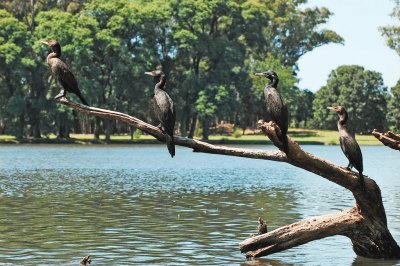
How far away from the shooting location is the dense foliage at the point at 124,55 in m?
112

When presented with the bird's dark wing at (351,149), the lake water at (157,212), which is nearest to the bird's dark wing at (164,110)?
the lake water at (157,212)

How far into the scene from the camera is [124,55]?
376 feet

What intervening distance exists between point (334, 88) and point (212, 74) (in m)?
42.4

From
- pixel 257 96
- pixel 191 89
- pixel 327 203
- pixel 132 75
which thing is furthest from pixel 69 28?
pixel 327 203

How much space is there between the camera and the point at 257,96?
145 meters

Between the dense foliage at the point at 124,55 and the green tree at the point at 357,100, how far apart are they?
25.5 meters

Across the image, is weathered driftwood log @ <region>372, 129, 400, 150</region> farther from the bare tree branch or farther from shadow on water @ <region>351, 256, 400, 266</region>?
shadow on water @ <region>351, 256, 400, 266</region>

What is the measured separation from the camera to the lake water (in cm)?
2242

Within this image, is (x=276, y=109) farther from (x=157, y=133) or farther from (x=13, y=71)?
(x=13, y=71)

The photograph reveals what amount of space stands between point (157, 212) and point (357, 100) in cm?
12406

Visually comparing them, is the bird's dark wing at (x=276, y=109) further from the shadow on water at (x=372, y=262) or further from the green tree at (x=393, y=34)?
the green tree at (x=393, y=34)

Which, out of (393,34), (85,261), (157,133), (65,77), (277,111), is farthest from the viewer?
(393,34)

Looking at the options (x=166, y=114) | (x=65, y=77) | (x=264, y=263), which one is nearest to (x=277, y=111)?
(x=166, y=114)

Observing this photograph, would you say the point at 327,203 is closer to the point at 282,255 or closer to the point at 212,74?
the point at 282,255
